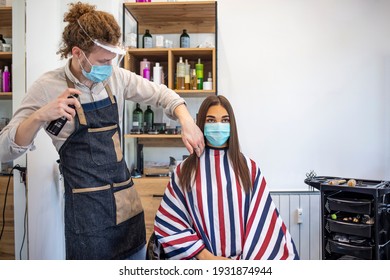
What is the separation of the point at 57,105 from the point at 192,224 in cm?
60

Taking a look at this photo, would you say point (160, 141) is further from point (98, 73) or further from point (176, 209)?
point (98, 73)

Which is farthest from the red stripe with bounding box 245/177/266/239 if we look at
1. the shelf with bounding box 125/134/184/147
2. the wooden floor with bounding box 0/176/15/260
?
the shelf with bounding box 125/134/184/147

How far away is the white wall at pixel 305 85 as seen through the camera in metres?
2.07

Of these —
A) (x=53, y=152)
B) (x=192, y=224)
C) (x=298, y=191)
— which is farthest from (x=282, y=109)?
(x=53, y=152)

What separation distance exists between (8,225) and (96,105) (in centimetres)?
76

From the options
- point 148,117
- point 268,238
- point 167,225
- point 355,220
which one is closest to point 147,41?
point 148,117

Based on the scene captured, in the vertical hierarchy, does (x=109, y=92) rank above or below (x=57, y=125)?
above

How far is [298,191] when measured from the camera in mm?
2141

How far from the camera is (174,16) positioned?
210 cm

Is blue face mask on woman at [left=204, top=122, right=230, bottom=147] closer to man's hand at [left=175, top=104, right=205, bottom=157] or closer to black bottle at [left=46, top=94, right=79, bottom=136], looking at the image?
man's hand at [left=175, top=104, right=205, bottom=157]

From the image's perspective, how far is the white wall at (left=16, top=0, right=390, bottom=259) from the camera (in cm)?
207

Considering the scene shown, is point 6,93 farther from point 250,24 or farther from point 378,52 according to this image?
point 378,52

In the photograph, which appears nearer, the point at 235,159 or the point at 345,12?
the point at 235,159

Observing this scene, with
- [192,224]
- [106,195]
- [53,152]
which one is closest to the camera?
[106,195]
